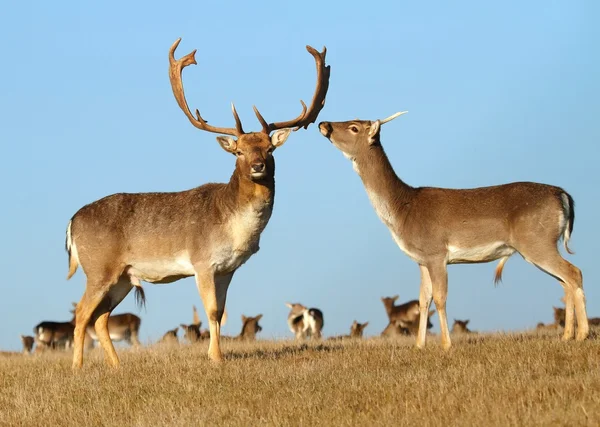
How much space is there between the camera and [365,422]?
8.30m

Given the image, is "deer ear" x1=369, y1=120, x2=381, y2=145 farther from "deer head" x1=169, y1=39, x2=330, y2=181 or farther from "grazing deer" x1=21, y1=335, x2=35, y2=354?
"grazing deer" x1=21, y1=335, x2=35, y2=354

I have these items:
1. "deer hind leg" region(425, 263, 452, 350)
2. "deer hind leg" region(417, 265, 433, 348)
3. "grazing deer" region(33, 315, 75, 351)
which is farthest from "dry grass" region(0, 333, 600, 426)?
"grazing deer" region(33, 315, 75, 351)

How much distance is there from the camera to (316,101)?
13.8m

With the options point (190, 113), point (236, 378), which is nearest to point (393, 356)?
point (236, 378)

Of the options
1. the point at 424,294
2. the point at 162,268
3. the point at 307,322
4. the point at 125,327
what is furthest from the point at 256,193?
the point at 125,327

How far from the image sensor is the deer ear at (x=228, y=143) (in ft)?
40.3

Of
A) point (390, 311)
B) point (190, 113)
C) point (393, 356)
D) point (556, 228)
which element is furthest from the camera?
point (390, 311)

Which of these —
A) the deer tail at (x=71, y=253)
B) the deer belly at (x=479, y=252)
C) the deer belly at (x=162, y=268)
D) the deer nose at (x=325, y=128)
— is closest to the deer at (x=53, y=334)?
the deer tail at (x=71, y=253)

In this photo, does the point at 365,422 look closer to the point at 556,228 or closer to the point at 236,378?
the point at 236,378

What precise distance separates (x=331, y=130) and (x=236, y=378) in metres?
4.33

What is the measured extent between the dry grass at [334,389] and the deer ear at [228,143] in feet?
8.28

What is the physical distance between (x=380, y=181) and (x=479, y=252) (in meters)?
1.64

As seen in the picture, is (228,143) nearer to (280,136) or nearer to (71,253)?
(280,136)

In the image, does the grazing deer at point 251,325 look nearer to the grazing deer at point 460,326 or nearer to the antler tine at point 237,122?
the grazing deer at point 460,326
